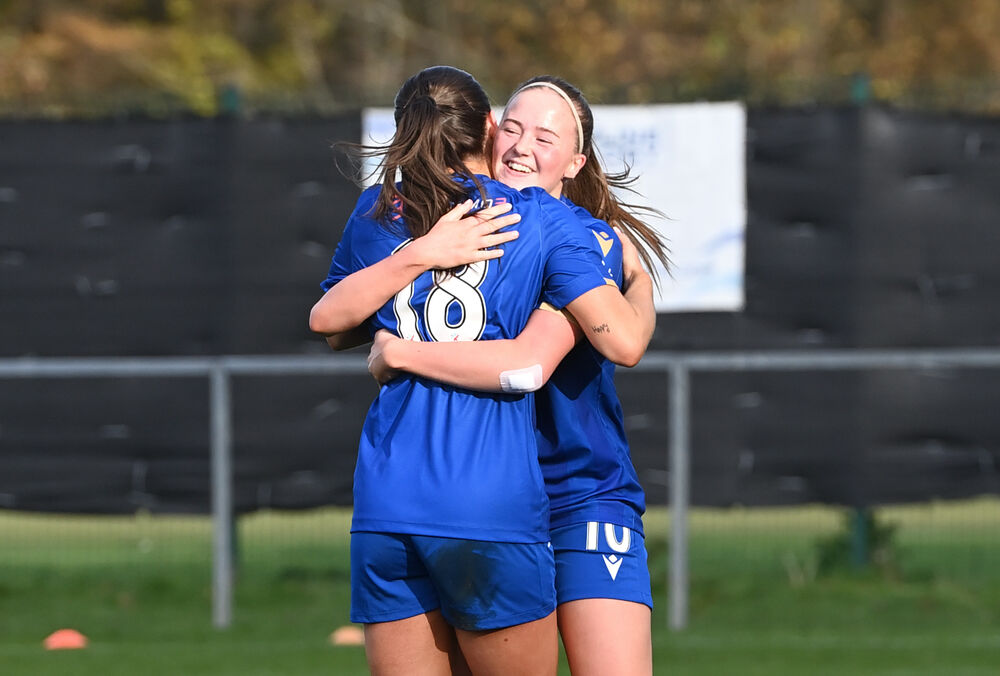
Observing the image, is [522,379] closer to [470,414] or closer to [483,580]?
[470,414]

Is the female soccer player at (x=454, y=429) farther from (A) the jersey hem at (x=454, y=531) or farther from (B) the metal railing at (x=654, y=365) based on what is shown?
(B) the metal railing at (x=654, y=365)

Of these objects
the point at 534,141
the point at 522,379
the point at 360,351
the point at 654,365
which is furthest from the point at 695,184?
the point at 522,379

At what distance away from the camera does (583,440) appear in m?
3.37

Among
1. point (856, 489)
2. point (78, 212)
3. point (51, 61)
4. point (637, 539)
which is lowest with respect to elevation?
point (856, 489)

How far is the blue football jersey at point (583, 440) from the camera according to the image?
3.37 meters

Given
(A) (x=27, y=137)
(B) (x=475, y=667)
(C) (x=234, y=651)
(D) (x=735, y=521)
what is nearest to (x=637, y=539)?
(B) (x=475, y=667)

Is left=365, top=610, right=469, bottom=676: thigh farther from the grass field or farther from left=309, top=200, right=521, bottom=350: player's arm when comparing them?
the grass field

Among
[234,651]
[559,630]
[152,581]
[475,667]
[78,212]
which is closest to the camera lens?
[475,667]

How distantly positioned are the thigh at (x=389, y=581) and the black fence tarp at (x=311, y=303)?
214 inches

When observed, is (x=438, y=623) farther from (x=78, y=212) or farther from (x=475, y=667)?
(x=78, y=212)

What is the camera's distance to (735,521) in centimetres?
839

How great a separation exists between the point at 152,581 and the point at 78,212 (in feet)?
7.23

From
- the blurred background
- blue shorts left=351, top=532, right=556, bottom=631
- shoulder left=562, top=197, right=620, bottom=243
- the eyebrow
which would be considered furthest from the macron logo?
the blurred background

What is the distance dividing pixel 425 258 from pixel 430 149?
248 millimetres
